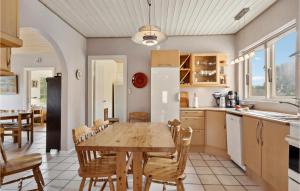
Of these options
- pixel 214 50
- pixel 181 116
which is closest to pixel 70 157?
pixel 181 116

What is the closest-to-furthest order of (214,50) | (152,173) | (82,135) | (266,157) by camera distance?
1. (152,173)
2. (82,135)
3. (266,157)
4. (214,50)

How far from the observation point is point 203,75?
4.73m

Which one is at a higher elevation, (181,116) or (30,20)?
(30,20)

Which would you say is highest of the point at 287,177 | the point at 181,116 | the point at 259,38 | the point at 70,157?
the point at 259,38

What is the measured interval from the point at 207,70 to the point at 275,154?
282 cm

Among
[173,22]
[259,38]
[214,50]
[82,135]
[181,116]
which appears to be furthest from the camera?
[214,50]

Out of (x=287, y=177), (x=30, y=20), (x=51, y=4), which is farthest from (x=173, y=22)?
(x=287, y=177)

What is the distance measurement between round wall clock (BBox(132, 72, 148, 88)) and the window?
2.34 meters

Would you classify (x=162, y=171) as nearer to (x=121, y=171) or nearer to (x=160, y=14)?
(x=121, y=171)

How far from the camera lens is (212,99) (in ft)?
15.9

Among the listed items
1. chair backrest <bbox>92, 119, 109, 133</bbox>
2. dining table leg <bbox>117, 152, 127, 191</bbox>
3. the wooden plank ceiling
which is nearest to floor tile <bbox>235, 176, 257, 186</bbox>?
dining table leg <bbox>117, 152, 127, 191</bbox>

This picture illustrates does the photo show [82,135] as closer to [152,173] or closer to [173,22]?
[152,173]

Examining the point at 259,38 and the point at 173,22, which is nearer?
the point at 259,38

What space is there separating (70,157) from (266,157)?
332cm
